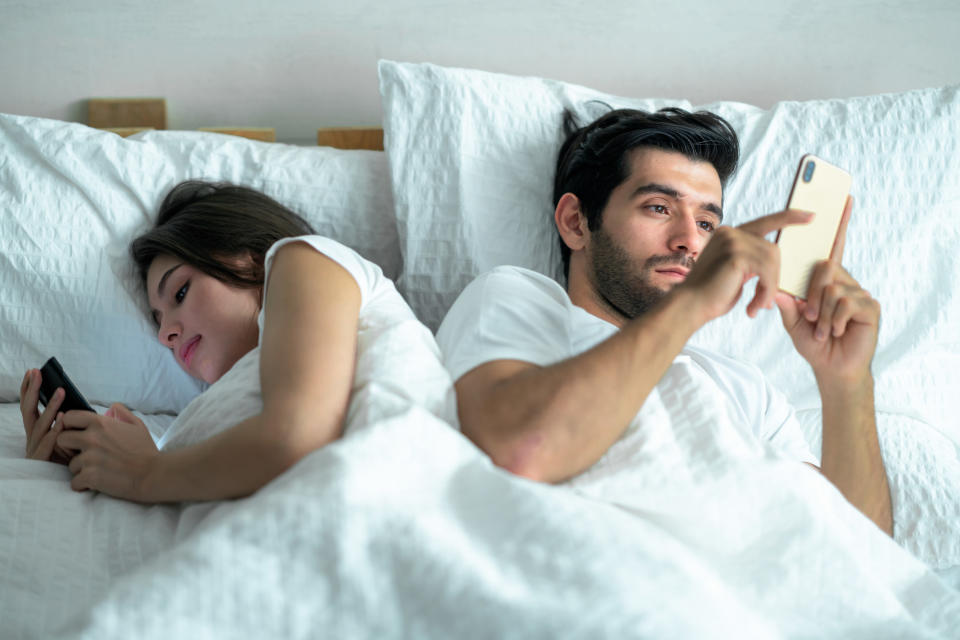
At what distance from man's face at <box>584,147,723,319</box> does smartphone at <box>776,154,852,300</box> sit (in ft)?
0.64

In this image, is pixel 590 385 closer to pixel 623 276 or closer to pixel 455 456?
pixel 455 456

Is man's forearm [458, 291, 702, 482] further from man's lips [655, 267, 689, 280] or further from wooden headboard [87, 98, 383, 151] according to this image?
wooden headboard [87, 98, 383, 151]

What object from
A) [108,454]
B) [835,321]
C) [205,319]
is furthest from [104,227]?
[835,321]

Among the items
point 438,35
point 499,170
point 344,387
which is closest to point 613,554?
point 344,387

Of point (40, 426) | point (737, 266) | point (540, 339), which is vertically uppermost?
point (737, 266)

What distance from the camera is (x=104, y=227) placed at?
4.31 feet

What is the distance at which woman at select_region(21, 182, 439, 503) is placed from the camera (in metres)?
0.81

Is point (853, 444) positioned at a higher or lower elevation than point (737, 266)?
lower

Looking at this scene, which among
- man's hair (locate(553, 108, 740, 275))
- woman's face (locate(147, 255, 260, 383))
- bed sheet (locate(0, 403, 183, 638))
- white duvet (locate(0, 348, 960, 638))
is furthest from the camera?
man's hair (locate(553, 108, 740, 275))

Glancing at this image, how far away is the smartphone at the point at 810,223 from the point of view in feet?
2.98

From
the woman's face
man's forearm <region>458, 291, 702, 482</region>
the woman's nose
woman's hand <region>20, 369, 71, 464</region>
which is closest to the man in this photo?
man's forearm <region>458, 291, 702, 482</region>

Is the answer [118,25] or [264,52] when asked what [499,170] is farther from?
[118,25]

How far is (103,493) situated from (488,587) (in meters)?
0.59

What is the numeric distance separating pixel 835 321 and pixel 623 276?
12.0 inches
